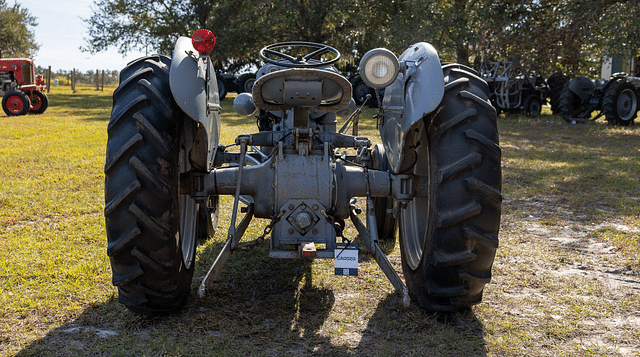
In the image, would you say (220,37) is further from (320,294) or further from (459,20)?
(320,294)

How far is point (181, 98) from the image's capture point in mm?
2984

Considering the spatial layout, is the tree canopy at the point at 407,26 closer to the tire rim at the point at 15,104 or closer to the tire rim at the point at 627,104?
the tire rim at the point at 627,104

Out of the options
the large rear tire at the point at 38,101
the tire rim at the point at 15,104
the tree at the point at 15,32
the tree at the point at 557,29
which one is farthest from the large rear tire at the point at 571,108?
the tree at the point at 15,32

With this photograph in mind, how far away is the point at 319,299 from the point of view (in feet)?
12.1

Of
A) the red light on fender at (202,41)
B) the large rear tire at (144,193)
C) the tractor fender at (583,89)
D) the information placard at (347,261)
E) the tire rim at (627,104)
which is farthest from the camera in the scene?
the tractor fender at (583,89)

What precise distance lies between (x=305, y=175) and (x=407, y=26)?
2348 cm

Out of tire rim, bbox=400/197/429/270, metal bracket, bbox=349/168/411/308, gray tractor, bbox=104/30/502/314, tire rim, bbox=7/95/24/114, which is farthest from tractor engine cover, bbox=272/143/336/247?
tire rim, bbox=7/95/24/114

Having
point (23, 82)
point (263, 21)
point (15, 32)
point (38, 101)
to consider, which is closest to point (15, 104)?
point (38, 101)

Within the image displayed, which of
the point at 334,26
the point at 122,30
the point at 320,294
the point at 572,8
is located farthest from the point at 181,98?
the point at 122,30

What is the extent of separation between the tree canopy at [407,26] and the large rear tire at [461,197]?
13423 mm

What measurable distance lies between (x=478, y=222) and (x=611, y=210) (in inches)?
164

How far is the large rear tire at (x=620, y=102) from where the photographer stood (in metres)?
15.9

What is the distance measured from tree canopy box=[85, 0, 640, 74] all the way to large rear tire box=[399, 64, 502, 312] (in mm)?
13423

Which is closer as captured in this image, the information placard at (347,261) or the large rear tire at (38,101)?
the information placard at (347,261)
